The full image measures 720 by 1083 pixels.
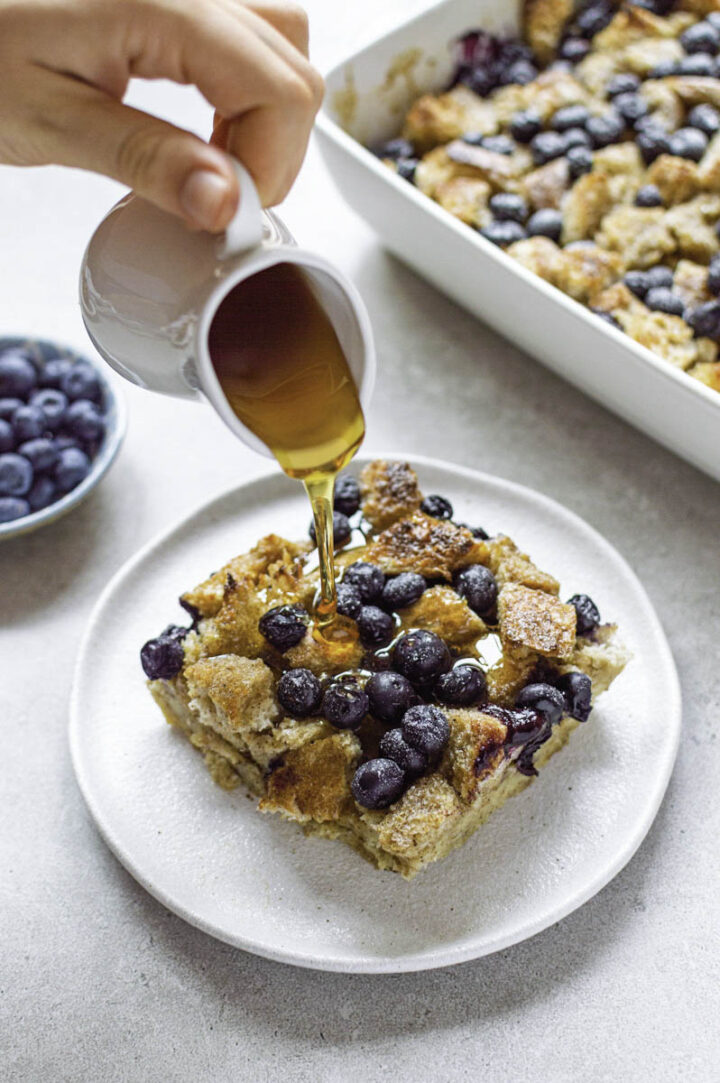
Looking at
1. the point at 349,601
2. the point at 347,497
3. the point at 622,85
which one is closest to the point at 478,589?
the point at 349,601

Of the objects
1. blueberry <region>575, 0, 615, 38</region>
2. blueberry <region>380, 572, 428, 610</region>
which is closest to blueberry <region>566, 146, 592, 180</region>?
blueberry <region>575, 0, 615, 38</region>

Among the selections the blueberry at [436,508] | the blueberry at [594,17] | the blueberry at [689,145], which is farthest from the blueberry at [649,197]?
the blueberry at [436,508]

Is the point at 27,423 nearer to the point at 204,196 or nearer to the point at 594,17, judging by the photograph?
the point at 204,196

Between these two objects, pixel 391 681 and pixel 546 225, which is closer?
pixel 391 681

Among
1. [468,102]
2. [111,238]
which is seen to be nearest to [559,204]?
[468,102]

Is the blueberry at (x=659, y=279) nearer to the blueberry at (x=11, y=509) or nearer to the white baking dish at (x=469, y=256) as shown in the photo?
the white baking dish at (x=469, y=256)

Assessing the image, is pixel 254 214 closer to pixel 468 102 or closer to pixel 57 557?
pixel 57 557
